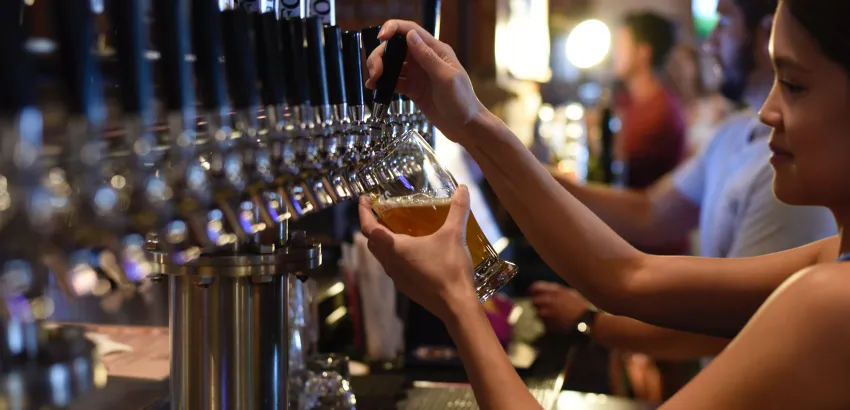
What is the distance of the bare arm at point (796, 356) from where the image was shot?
1.00 metres

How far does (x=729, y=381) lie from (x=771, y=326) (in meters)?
0.08

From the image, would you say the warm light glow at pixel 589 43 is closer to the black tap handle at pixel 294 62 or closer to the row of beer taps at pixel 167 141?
the row of beer taps at pixel 167 141

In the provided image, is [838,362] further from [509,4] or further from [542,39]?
[542,39]

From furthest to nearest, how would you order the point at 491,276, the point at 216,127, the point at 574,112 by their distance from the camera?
1. the point at 574,112
2. the point at 491,276
3. the point at 216,127

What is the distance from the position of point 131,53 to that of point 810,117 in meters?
0.87

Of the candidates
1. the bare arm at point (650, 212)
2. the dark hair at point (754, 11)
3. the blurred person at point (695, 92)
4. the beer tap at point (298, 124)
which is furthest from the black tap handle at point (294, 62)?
the blurred person at point (695, 92)

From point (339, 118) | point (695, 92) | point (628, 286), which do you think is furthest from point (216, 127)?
point (695, 92)

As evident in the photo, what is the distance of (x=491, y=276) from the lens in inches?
54.5

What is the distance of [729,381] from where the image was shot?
1.04 metres

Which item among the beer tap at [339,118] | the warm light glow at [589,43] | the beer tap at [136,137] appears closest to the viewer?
the beer tap at [136,137]

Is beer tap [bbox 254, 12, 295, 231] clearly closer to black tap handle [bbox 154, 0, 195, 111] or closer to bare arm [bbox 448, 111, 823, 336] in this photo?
black tap handle [bbox 154, 0, 195, 111]

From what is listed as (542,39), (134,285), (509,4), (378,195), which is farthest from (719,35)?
(542,39)

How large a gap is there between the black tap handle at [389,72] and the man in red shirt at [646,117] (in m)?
4.57

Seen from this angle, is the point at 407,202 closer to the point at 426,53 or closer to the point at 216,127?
the point at 426,53
